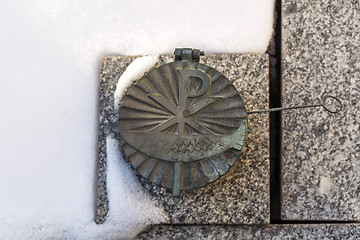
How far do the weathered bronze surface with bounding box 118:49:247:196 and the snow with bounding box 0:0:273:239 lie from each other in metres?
0.13

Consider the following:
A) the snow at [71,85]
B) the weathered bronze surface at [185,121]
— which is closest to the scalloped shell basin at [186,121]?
the weathered bronze surface at [185,121]

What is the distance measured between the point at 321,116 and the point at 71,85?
0.71 meters

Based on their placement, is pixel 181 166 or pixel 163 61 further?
pixel 163 61

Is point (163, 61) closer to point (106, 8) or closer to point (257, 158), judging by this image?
point (106, 8)

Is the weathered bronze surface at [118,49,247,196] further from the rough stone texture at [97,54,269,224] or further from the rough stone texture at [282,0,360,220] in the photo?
the rough stone texture at [282,0,360,220]

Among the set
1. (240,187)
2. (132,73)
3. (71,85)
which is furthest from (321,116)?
(71,85)

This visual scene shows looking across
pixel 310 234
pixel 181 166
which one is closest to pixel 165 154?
pixel 181 166

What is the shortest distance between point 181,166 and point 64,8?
585mm

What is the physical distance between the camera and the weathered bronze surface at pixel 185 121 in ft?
3.32

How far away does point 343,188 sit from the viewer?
1.11 meters

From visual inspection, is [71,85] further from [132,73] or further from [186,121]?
[186,121]

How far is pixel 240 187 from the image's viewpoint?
1090mm

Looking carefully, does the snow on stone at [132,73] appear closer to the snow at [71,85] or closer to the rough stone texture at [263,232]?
the snow at [71,85]

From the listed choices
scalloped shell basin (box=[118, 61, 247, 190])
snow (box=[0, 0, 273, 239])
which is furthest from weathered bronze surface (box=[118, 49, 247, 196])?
snow (box=[0, 0, 273, 239])
